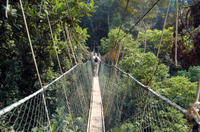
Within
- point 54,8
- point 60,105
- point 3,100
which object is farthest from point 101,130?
point 54,8

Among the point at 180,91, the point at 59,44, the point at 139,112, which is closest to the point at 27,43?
the point at 59,44

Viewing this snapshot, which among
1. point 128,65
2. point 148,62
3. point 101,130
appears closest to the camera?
point 101,130

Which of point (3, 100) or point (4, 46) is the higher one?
point (4, 46)

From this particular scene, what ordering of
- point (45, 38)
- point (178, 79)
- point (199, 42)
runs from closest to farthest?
point (199, 42), point (45, 38), point (178, 79)

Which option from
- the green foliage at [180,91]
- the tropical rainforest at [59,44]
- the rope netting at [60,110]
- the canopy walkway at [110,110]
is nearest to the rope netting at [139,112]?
the canopy walkway at [110,110]

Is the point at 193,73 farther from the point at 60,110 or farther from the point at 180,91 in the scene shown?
the point at 60,110

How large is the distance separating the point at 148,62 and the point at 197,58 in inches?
39.8

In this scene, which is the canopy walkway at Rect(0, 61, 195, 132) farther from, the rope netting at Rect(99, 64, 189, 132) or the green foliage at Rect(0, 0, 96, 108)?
the green foliage at Rect(0, 0, 96, 108)

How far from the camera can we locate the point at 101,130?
2033 mm

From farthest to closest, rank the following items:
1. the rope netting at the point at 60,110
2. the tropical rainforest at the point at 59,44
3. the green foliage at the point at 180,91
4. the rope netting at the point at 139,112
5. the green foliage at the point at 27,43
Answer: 1. the green foliage at the point at 180,91
2. the green foliage at the point at 27,43
3. the tropical rainforest at the point at 59,44
4. the rope netting at the point at 139,112
5. the rope netting at the point at 60,110

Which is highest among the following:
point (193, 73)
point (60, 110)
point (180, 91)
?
point (60, 110)

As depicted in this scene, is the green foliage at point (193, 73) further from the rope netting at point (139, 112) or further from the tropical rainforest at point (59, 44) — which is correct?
the rope netting at point (139, 112)

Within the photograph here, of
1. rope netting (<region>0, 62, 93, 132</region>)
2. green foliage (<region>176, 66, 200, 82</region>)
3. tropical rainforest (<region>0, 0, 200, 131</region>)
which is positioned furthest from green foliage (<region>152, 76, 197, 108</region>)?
green foliage (<region>176, 66, 200, 82</region>)

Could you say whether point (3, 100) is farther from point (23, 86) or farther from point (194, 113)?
point (194, 113)
